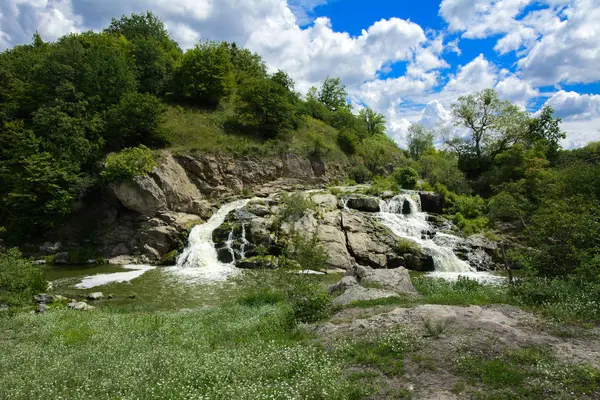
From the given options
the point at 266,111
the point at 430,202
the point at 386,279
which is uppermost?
the point at 266,111

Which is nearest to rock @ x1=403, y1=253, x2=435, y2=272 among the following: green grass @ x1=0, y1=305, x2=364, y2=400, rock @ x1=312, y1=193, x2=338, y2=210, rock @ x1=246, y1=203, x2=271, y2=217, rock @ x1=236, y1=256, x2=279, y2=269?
rock @ x1=312, y1=193, x2=338, y2=210

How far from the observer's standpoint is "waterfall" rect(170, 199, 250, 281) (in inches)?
928

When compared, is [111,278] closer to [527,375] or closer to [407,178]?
[527,375]

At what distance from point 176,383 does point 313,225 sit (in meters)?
21.6

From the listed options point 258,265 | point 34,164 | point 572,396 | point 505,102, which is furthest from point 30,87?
point 505,102

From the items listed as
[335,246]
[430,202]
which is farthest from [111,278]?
[430,202]

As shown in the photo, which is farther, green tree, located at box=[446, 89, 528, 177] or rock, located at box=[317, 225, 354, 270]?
green tree, located at box=[446, 89, 528, 177]

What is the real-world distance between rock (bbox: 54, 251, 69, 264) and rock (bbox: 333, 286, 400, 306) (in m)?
23.9

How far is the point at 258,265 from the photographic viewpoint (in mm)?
24844

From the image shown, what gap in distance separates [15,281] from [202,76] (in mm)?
35939

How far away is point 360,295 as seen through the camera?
41.5 feet

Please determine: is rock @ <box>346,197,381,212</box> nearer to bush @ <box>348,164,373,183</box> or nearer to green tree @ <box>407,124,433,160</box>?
bush @ <box>348,164,373,183</box>

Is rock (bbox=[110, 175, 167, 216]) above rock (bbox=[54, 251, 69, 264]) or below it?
above

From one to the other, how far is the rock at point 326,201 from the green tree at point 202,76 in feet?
77.4
